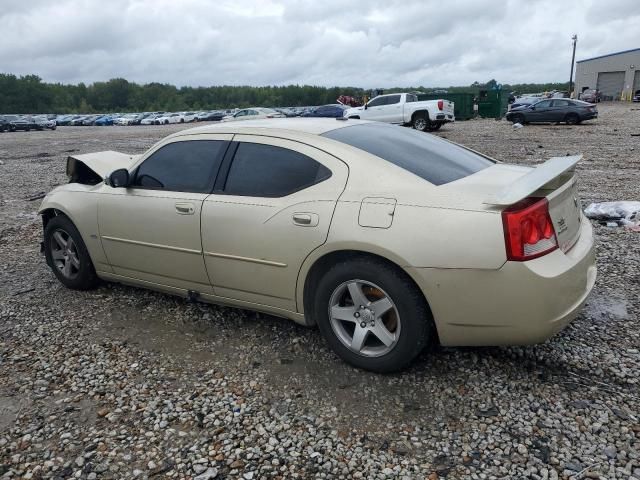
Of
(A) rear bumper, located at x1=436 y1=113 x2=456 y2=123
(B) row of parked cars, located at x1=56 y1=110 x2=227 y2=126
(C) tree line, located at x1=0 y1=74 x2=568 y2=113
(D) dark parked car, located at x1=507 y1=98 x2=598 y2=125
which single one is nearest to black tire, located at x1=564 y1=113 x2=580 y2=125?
(D) dark parked car, located at x1=507 y1=98 x2=598 y2=125

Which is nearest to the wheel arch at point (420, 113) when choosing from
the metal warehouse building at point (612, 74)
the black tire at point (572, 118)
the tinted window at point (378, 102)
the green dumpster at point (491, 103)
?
the tinted window at point (378, 102)

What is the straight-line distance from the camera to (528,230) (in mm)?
2541

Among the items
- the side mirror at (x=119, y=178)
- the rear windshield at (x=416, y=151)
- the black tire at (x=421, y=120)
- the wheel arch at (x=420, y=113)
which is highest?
the rear windshield at (x=416, y=151)

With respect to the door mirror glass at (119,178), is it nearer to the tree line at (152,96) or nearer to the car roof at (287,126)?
the car roof at (287,126)

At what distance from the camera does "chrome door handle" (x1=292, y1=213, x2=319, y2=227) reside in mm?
2986

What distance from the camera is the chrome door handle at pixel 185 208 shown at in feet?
11.6

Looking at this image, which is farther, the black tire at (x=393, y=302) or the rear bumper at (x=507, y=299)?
the black tire at (x=393, y=302)

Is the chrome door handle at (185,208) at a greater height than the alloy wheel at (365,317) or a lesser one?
greater

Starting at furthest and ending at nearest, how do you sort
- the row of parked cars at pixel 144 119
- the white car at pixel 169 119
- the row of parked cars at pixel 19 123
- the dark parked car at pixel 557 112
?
the row of parked cars at pixel 144 119
the white car at pixel 169 119
the row of parked cars at pixel 19 123
the dark parked car at pixel 557 112

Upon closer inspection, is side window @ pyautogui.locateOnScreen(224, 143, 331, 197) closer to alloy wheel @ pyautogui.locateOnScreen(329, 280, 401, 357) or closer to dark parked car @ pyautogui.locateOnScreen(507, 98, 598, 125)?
alloy wheel @ pyautogui.locateOnScreen(329, 280, 401, 357)

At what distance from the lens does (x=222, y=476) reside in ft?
7.58

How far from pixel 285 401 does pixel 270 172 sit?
4.78 feet

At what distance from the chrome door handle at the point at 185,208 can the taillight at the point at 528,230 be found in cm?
211

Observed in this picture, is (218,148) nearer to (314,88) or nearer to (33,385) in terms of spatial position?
(33,385)
